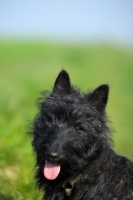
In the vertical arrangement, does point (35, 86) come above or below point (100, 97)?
above

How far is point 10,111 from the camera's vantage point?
11617 millimetres

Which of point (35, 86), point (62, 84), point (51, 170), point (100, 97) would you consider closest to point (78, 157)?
point (51, 170)

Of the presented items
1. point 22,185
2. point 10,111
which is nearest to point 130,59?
point 10,111

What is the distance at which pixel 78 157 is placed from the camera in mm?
6805

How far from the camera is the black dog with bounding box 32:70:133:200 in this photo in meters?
6.74

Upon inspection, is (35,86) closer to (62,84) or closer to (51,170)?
(62,84)

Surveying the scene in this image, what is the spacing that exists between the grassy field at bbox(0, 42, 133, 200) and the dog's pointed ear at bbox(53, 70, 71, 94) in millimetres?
788

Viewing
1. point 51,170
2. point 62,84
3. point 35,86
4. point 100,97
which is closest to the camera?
point 51,170

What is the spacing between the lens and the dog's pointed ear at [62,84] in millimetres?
7355

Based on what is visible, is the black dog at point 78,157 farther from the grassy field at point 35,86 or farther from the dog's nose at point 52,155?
the grassy field at point 35,86

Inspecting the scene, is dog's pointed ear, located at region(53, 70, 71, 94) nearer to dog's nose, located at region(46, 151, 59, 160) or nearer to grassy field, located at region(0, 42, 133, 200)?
grassy field, located at region(0, 42, 133, 200)

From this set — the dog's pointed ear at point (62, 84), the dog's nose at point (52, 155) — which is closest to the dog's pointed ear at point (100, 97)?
the dog's pointed ear at point (62, 84)

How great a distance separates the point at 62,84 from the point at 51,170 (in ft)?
4.68

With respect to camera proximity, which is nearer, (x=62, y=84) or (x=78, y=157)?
(x=78, y=157)
